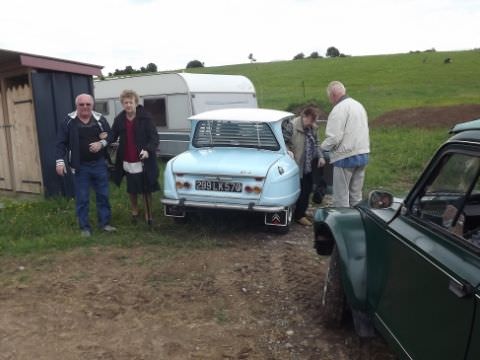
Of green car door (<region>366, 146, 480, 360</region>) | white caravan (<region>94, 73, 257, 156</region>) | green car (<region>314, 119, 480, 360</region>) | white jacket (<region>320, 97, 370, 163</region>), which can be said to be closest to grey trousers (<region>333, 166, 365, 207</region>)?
white jacket (<region>320, 97, 370, 163</region>)

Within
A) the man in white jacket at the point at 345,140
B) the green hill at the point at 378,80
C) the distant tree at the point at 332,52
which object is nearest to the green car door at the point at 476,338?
the man in white jacket at the point at 345,140

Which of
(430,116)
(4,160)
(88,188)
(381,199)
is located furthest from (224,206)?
(430,116)

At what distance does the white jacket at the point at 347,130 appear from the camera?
5.84 m

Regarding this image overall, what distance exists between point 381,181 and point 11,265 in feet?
22.8

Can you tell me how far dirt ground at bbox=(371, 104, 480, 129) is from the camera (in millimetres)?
19391

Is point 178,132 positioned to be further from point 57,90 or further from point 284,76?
point 284,76

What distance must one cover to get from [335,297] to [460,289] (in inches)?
67.3

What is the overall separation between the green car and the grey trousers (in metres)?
2.56

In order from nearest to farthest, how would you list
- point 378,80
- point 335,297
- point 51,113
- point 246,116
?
point 335,297, point 246,116, point 51,113, point 378,80

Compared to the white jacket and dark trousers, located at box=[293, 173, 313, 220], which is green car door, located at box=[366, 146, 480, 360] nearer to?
the white jacket

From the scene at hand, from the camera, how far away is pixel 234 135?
6906mm

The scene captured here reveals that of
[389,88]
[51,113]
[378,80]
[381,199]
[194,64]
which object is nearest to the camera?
[381,199]

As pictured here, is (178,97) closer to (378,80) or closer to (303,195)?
(303,195)

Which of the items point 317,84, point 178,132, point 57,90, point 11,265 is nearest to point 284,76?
point 317,84
